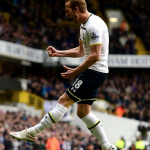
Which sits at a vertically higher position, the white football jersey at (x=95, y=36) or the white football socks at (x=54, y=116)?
the white football jersey at (x=95, y=36)

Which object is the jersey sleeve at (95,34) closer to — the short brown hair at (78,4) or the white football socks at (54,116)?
the short brown hair at (78,4)

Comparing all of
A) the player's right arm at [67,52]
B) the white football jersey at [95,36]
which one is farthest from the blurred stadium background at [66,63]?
the white football jersey at [95,36]

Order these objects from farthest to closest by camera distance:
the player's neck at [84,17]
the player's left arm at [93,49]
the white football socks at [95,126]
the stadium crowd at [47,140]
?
the stadium crowd at [47,140]
the white football socks at [95,126]
the player's neck at [84,17]
the player's left arm at [93,49]

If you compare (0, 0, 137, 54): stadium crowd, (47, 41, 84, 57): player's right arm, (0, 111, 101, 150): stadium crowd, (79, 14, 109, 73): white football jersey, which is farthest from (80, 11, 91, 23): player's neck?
(0, 0, 137, 54): stadium crowd

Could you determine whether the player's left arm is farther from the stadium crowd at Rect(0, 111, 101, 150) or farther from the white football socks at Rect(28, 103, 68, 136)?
the stadium crowd at Rect(0, 111, 101, 150)

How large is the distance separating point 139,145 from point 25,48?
13935 millimetres

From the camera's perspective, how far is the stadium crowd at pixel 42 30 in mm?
28909

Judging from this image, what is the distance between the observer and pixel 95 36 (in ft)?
18.7

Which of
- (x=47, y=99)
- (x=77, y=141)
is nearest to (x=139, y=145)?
(x=77, y=141)

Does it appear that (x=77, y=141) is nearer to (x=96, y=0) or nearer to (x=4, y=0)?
(x=4, y=0)

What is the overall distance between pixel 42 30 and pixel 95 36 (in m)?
25.0

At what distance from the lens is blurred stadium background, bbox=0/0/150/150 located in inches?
973

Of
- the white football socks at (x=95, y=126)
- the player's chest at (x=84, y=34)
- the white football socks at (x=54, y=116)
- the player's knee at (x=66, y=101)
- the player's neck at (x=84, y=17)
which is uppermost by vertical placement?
the player's neck at (x=84, y=17)

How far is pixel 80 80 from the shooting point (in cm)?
596
